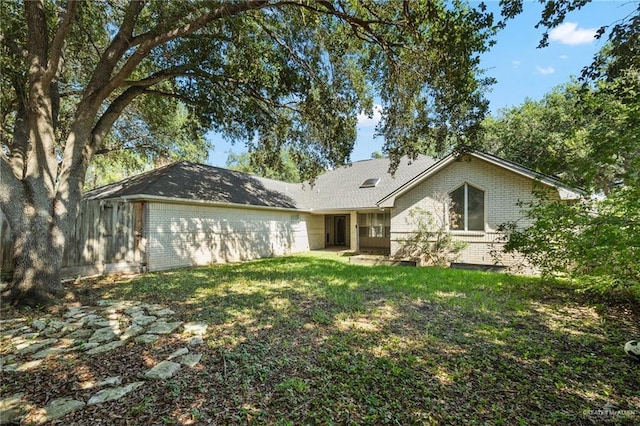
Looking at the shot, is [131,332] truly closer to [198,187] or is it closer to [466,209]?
[198,187]

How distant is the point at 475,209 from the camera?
11.0 metres

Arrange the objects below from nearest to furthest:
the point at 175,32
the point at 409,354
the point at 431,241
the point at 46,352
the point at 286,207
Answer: the point at 46,352 → the point at 409,354 → the point at 175,32 → the point at 431,241 → the point at 286,207

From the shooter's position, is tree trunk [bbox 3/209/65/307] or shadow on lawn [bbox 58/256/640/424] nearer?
shadow on lawn [bbox 58/256/640/424]

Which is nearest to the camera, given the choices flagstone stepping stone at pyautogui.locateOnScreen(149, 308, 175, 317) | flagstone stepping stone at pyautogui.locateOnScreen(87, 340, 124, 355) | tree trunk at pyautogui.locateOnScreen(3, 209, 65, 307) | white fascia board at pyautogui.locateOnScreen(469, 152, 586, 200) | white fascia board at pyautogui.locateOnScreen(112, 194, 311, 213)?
flagstone stepping stone at pyautogui.locateOnScreen(87, 340, 124, 355)

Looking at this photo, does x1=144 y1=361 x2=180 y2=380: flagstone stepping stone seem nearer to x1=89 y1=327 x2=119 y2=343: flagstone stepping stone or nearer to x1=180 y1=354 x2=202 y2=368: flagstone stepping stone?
x1=180 y1=354 x2=202 y2=368: flagstone stepping stone

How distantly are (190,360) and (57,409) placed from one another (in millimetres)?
1203

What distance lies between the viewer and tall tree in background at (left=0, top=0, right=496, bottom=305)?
18.2 ft

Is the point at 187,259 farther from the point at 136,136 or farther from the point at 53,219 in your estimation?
the point at 136,136

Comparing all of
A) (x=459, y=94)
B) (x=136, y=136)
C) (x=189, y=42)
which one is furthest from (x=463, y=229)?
(x=136, y=136)

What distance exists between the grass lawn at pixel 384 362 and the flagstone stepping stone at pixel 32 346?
0.62 meters

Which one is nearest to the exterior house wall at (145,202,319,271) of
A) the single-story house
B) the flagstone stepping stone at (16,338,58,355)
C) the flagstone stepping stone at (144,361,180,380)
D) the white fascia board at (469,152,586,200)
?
the single-story house

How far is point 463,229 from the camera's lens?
1121 cm

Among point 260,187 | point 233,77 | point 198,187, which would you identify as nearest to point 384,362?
point 233,77

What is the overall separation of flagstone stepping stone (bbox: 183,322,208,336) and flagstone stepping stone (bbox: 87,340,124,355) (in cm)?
81
